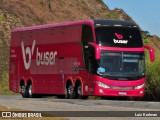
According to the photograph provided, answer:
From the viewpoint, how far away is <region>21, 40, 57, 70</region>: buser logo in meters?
35.0

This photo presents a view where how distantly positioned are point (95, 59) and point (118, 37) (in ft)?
5.12

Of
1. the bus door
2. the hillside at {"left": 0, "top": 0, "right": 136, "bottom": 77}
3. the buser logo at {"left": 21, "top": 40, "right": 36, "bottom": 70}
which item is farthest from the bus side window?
the hillside at {"left": 0, "top": 0, "right": 136, "bottom": 77}

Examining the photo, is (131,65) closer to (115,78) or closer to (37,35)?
(115,78)

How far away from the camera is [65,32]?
110ft

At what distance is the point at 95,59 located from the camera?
30766mm

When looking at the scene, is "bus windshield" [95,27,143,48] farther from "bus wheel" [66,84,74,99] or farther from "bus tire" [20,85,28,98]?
"bus tire" [20,85,28,98]

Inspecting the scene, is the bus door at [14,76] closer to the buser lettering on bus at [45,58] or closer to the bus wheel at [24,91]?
the bus wheel at [24,91]

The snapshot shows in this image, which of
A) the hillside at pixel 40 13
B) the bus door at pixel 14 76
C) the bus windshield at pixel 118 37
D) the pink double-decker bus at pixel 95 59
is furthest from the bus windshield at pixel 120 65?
the hillside at pixel 40 13

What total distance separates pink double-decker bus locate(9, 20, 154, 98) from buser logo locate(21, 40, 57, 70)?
0.06 metres

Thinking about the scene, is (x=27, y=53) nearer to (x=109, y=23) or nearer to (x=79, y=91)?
(x=79, y=91)

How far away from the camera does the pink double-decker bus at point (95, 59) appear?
30.8 metres

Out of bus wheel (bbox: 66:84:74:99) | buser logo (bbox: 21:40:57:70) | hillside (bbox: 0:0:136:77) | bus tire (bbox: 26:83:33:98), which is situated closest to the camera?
bus wheel (bbox: 66:84:74:99)

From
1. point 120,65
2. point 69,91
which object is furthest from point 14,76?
point 120,65

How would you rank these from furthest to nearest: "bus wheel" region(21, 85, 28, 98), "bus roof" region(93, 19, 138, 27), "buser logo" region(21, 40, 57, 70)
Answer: "bus wheel" region(21, 85, 28, 98)
"buser logo" region(21, 40, 57, 70)
"bus roof" region(93, 19, 138, 27)
